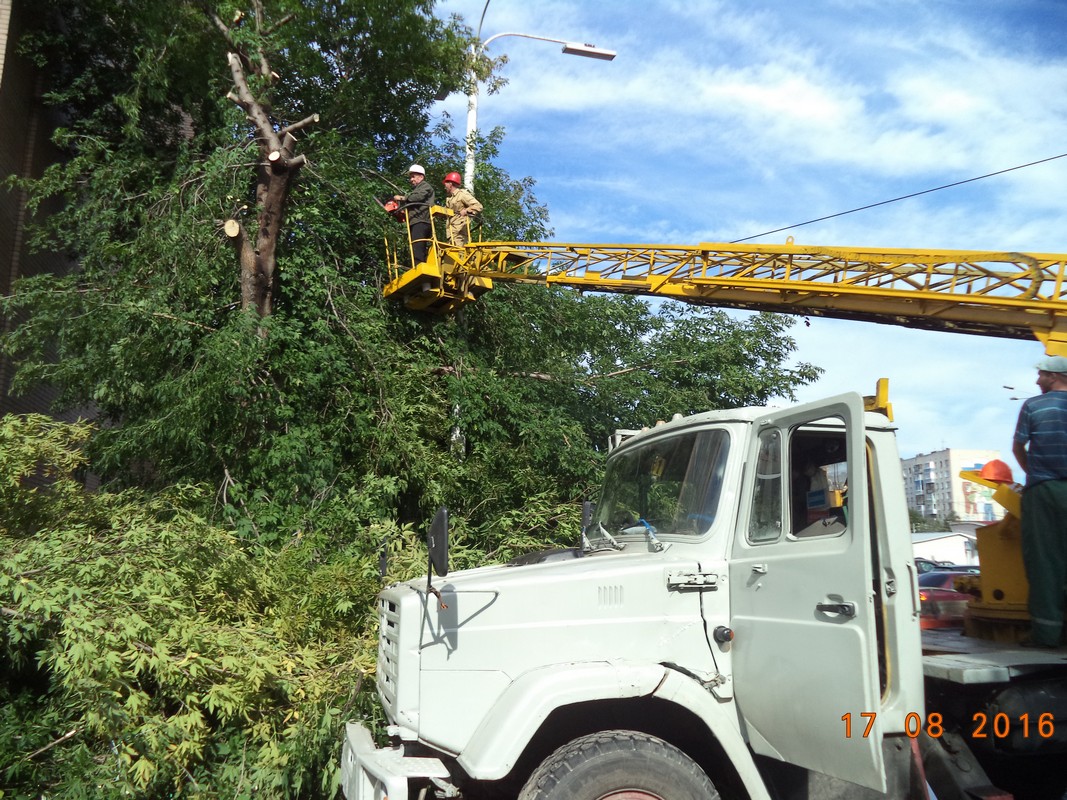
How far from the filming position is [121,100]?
36.9 feet

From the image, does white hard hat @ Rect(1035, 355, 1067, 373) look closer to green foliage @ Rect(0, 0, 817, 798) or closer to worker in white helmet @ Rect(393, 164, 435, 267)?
green foliage @ Rect(0, 0, 817, 798)

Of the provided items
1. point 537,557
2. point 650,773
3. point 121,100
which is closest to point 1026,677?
point 650,773

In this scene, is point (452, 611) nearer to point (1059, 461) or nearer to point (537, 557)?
point (537, 557)

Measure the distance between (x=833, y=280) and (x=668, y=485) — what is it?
3501 mm

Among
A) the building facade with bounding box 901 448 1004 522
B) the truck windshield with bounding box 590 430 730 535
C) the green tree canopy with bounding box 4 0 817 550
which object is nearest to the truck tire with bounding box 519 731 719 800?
the truck windshield with bounding box 590 430 730 535

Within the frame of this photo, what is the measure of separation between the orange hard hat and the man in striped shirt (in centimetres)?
24

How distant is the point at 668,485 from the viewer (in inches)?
198

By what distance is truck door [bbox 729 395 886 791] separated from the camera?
3.86 meters

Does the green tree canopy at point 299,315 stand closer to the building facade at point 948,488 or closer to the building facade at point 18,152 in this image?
the building facade at point 18,152

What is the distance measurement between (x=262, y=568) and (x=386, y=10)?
8.57 m

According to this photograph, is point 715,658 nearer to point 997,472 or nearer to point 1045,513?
point 1045,513

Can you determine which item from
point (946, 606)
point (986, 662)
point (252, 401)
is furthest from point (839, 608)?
point (252, 401)

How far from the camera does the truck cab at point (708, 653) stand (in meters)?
3.95

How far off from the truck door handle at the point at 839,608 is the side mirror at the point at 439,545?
1735mm
